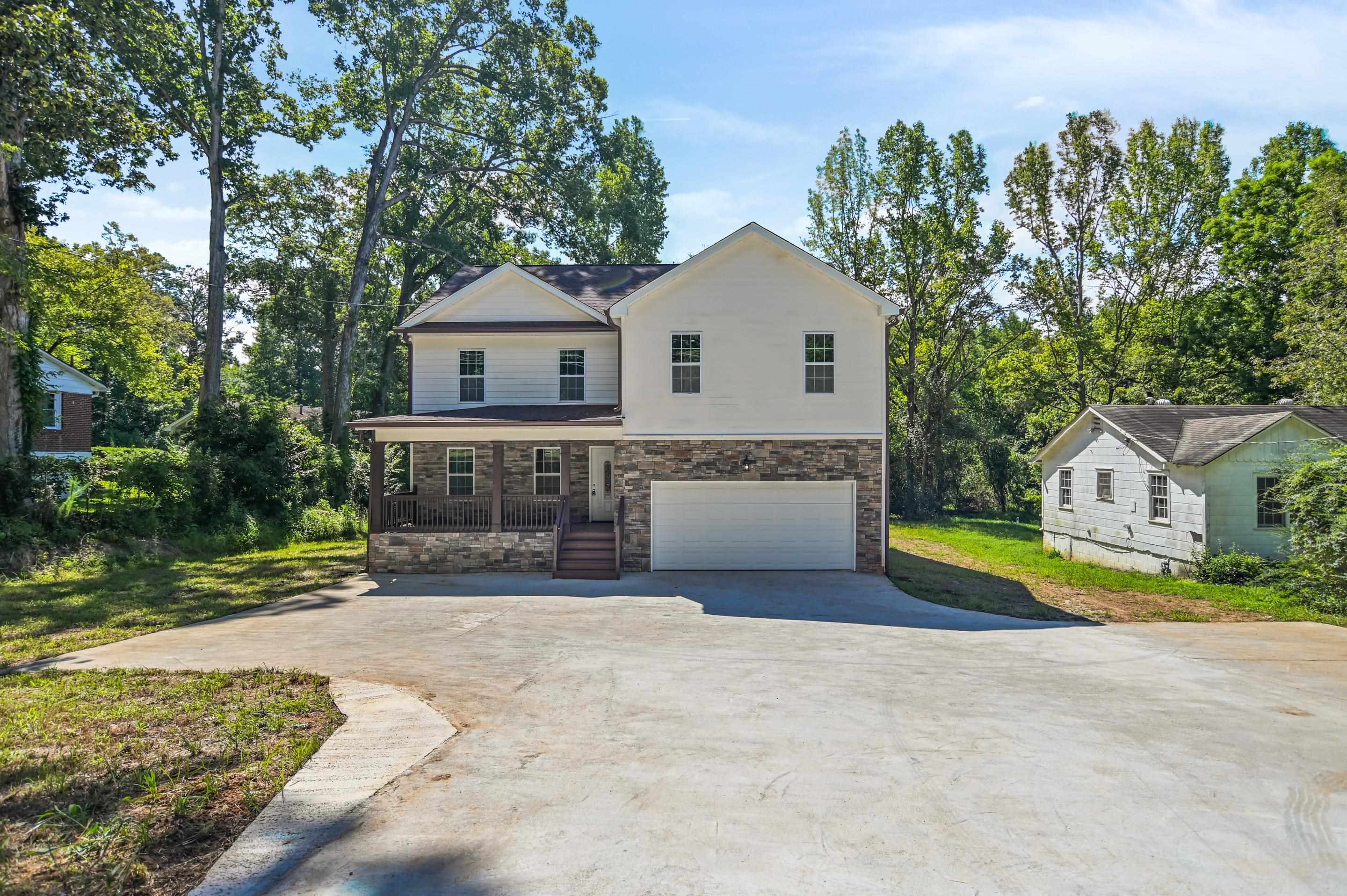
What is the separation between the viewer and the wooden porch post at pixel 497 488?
51.8ft

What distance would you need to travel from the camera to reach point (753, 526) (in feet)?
52.5

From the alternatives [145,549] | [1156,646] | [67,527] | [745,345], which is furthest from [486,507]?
[1156,646]

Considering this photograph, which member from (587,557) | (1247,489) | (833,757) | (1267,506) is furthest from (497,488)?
(1267,506)

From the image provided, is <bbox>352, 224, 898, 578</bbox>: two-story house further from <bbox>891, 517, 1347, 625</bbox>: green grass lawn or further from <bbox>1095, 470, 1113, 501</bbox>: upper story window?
<bbox>1095, 470, 1113, 501</bbox>: upper story window

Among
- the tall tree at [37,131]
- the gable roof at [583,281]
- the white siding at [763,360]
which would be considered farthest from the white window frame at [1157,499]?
the tall tree at [37,131]

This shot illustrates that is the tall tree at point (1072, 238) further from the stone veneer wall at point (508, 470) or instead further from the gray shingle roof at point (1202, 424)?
the stone veneer wall at point (508, 470)

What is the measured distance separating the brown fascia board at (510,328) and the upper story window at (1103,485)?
13.6m

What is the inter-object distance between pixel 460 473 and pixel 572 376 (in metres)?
3.77

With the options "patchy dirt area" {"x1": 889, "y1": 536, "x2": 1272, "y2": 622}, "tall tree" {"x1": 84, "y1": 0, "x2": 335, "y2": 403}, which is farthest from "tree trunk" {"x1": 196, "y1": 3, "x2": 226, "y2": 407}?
"patchy dirt area" {"x1": 889, "y1": 536, "x2": 1272, "y2": 622}

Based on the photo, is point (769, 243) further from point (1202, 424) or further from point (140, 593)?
point (140, 593)

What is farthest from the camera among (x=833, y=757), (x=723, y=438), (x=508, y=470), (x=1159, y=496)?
(x=508, y=470)

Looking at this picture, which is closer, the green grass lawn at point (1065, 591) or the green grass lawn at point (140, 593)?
the green grass lawn at point (140, 593)

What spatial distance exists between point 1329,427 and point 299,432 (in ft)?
89.8

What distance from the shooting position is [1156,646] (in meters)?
9.89
